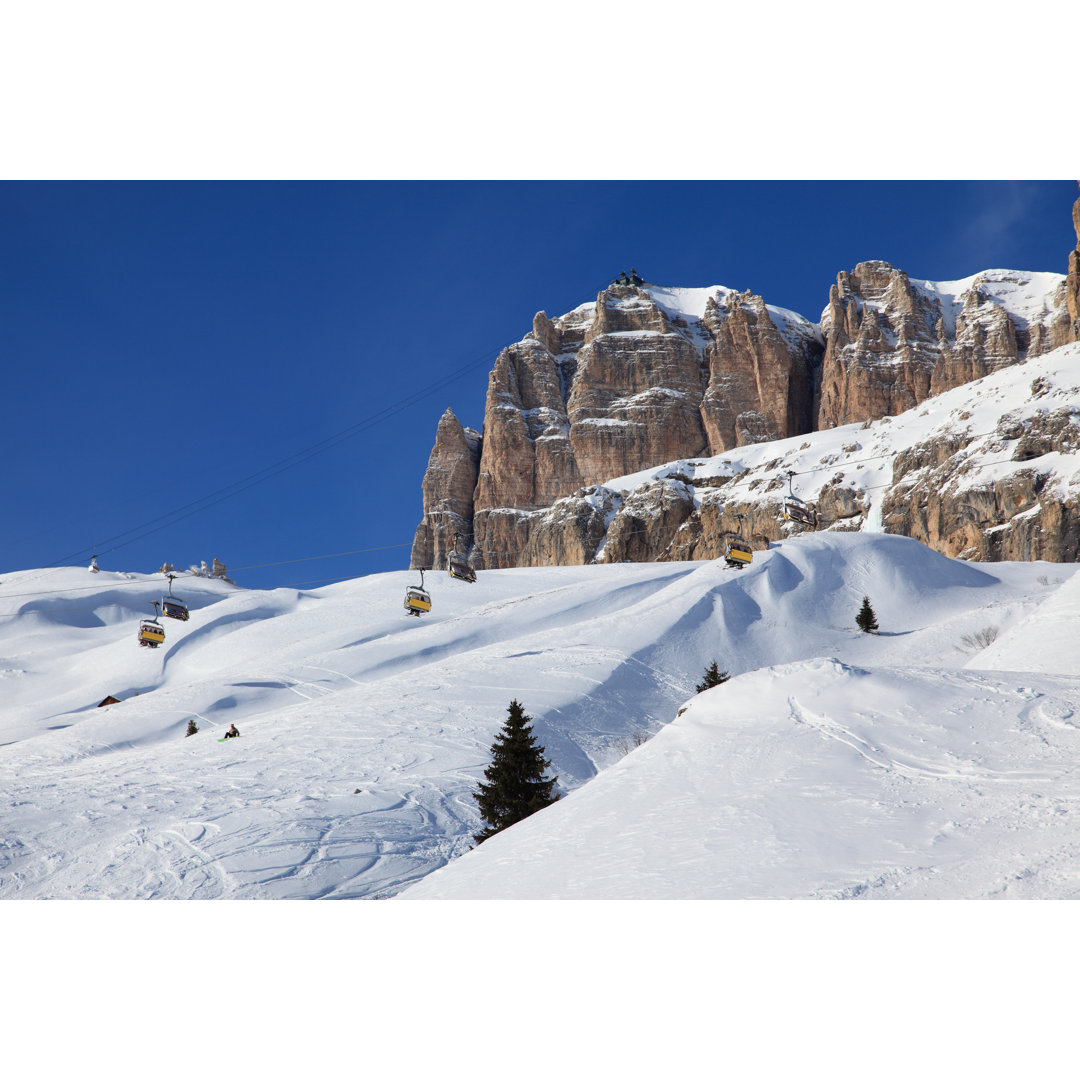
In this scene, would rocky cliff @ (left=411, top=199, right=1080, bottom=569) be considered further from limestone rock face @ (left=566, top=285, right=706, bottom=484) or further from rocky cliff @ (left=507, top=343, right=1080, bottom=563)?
rocky cliff @ (left=507, top=343, right=1080, bottom=563)

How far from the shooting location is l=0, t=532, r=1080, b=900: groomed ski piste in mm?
13453

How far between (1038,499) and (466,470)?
87651 millimetres

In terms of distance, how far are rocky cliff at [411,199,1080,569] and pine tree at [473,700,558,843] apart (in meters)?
86.7

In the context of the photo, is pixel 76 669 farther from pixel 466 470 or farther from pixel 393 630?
pixel 466 470

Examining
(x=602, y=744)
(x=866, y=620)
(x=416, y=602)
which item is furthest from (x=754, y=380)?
(x=602, y=744)

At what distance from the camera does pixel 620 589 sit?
193 ft

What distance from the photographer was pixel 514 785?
81.0 feet

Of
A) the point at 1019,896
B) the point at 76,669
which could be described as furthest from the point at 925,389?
the point at 1019,896

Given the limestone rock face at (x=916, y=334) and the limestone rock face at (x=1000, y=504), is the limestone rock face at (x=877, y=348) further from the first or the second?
the limestone rock face at (x=1000, y=504)

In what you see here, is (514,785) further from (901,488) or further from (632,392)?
(632,392)

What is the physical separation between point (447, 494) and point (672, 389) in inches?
1504

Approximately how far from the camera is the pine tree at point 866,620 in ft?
164

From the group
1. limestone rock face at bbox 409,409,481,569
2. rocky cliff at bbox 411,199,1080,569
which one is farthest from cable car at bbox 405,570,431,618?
limestone rock face at bbox 409,409,481,569

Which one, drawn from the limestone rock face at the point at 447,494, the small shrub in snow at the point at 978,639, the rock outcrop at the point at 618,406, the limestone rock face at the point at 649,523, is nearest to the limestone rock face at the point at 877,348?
the rock outcrop at the point at 618,406
